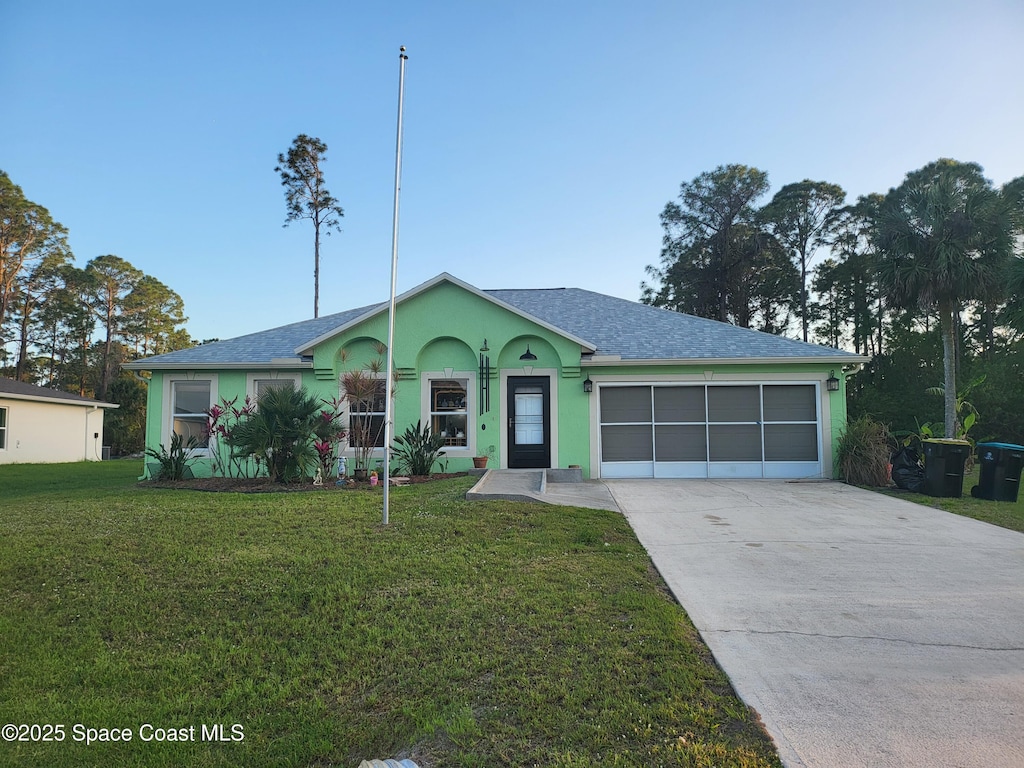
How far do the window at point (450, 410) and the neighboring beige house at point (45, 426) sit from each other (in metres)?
19.0

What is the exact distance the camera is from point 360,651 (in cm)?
380

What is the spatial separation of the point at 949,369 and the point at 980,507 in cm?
1192

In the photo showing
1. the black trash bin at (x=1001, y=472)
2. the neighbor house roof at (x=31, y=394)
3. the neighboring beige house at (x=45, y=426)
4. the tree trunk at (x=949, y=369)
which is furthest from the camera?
the neighboring beige house at (x=45, y=426)

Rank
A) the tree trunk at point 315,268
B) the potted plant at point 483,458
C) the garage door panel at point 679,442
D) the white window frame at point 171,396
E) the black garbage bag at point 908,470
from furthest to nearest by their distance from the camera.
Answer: the tree trunk at point 315,268 < the white window frame at point 171,396 < the garage door panel at point 679,442 < the potted plant at point 483,458 < the black garbage bag at point 908,470

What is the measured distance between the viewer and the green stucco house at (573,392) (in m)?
13.0

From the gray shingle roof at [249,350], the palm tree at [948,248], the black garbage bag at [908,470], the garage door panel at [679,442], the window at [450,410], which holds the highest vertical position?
the palm tree at [948,248]

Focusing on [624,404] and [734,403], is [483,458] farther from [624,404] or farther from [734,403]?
[734,403]

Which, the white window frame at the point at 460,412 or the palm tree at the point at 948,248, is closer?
the white window frame at the point at 460,412

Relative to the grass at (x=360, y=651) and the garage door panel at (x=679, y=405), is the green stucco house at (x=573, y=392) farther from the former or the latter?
the grass at (x=360, y=651)

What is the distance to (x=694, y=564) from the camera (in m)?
5.91

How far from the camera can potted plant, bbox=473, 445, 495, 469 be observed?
12883mm

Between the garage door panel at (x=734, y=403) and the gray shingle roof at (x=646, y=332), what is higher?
the gray shingle roof at (x=646, y=332)

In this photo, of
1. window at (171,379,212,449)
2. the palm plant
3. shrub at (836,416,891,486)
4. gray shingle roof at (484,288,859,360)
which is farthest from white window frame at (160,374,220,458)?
shrub at (836,416,891,486)

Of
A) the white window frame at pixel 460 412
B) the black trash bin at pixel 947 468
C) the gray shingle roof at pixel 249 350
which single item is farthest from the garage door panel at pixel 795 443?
the gray shingle roof at pixel 249 350
